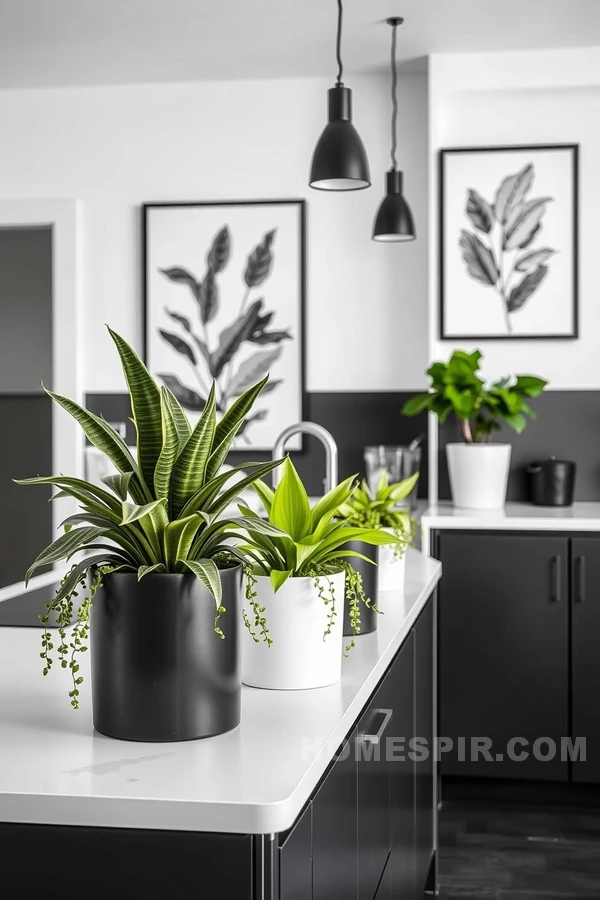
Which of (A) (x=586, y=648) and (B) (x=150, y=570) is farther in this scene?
(A) (x=586, y=648)

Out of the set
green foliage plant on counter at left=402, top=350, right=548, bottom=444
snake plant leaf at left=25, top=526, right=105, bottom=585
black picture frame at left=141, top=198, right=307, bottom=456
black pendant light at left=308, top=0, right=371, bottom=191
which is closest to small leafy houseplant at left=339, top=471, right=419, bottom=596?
snake plant leaf at left=25, top=526, right=105, bottom=585

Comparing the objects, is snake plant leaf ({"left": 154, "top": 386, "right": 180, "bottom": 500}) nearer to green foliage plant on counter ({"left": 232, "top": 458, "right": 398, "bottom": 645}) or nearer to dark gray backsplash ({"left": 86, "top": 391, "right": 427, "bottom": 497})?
green foliage plant on counter ({"left": 232, "top": 458, "right": 398, "bottom": 645})

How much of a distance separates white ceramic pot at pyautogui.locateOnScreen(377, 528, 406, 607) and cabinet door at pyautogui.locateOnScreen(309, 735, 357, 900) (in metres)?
0.68

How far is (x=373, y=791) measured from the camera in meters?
1.65

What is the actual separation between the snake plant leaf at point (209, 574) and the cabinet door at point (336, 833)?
0.30 metres

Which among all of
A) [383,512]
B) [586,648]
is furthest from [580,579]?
[383,512]

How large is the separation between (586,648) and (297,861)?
2.68 metres

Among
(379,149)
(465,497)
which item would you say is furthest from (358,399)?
(379,149)

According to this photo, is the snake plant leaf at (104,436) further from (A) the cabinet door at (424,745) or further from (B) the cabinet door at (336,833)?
(A) the cabinet door at (424,745)

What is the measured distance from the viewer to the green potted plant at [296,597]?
1.39 metres

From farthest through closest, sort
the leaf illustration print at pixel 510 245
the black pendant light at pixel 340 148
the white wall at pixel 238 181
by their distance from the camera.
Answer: the white wall at pixel 238 181 → the leaf illustration print at pixel 510 245 → the black pendant light at pixel 340 148

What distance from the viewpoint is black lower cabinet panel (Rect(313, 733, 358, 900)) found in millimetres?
1236

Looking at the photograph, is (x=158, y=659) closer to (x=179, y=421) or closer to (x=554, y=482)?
(x=179, y=421)

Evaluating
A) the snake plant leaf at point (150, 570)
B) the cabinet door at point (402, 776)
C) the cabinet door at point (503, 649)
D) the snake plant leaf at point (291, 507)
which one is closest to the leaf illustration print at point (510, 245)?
the cabinet door at point (503, 649)
